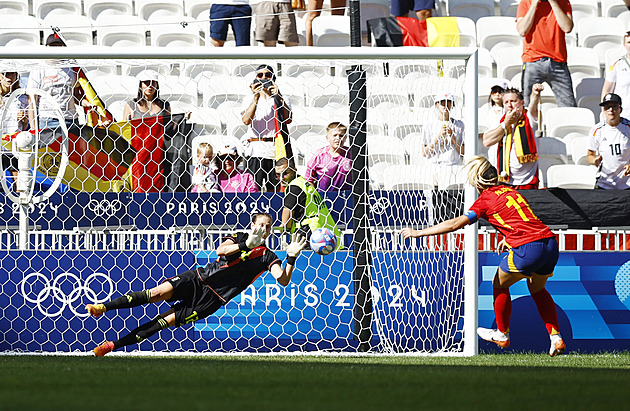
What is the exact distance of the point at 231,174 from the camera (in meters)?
8.38

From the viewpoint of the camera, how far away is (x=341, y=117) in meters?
9.42

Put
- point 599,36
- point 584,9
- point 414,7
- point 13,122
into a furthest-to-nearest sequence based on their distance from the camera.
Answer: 1. point 584,9
2. point 599,36
3. point 414,7
4. point 13,122

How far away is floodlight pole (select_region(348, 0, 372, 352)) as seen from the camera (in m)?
7.61

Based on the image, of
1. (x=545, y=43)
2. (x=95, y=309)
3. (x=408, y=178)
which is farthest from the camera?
(x=545, y=43)

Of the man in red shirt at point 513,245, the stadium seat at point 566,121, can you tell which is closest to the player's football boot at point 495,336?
the man in red shirt at point 513,245

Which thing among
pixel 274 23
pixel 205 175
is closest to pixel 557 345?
pixel 205 175

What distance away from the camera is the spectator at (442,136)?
26.9 ft

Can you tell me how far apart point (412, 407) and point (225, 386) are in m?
0.95

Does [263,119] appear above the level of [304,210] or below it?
above

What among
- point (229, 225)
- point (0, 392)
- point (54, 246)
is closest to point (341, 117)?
point (229, 225)

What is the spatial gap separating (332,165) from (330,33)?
4.74 metres

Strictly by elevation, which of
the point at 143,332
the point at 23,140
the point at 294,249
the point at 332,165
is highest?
the point at 23,140

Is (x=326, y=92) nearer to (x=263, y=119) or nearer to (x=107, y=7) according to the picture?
(x=263, y=119)

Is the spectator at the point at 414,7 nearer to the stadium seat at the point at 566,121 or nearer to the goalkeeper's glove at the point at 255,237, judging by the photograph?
the stadium seat at the point at 566,121
